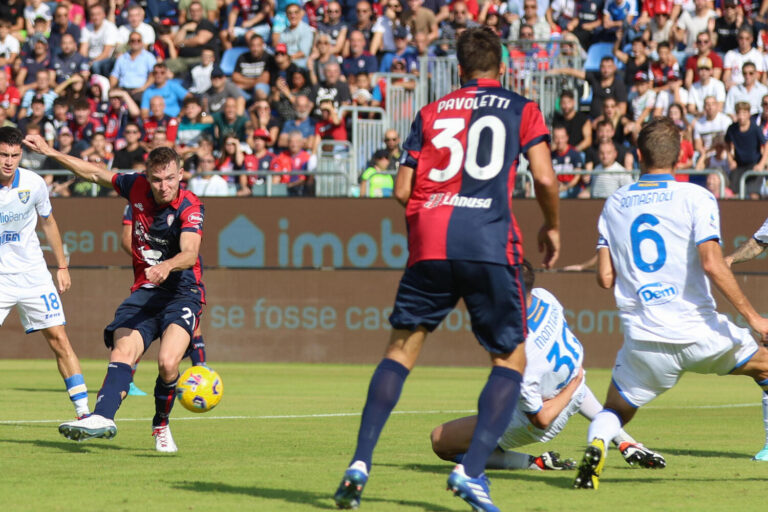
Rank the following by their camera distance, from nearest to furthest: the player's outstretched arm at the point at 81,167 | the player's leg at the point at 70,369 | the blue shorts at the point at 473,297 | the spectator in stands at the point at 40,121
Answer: the blue shorts at the point at 473,297 → the player's outstretched arm at the point at 81,167 → the player's leg at the point at 70,369 → the spectator in stands at the point at 40,121

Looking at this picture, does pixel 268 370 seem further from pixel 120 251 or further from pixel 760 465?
pixel 760 465

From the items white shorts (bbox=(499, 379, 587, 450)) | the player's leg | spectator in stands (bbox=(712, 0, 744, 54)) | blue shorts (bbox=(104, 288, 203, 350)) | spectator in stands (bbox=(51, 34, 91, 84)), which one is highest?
spectator in stands (bbox=(712, 0, 744, 54))

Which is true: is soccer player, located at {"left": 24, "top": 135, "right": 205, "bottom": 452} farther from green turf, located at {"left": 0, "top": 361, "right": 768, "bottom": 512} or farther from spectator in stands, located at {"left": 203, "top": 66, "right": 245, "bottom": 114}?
spectator in stands, located at {"left": 203, "top": 66, "right": 245, "bottom": 114}

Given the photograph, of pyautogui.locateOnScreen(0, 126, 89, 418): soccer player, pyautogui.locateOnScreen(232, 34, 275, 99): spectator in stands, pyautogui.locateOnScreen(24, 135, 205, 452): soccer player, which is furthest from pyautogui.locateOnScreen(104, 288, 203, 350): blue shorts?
pyautogui.locateOnScreen(232, 34, 275, 99): spectator in stands

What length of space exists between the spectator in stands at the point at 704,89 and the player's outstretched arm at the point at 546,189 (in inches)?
620

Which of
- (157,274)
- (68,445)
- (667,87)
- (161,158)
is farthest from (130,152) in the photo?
(157,274)

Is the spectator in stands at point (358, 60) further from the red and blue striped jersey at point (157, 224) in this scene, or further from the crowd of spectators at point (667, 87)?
the red and blue striped jersey at point (157, 224)

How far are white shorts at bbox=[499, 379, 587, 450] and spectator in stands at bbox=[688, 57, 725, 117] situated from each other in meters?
14.3

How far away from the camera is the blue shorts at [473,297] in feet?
20.4

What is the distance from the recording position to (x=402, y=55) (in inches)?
950

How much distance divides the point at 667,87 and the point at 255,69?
7.97 m

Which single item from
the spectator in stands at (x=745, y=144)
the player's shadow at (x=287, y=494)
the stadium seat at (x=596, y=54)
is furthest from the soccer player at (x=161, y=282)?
the stadium seat at (x=596, y=54)

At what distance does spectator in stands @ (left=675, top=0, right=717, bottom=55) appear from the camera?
22.8m

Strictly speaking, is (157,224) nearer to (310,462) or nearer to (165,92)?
(310,462)
